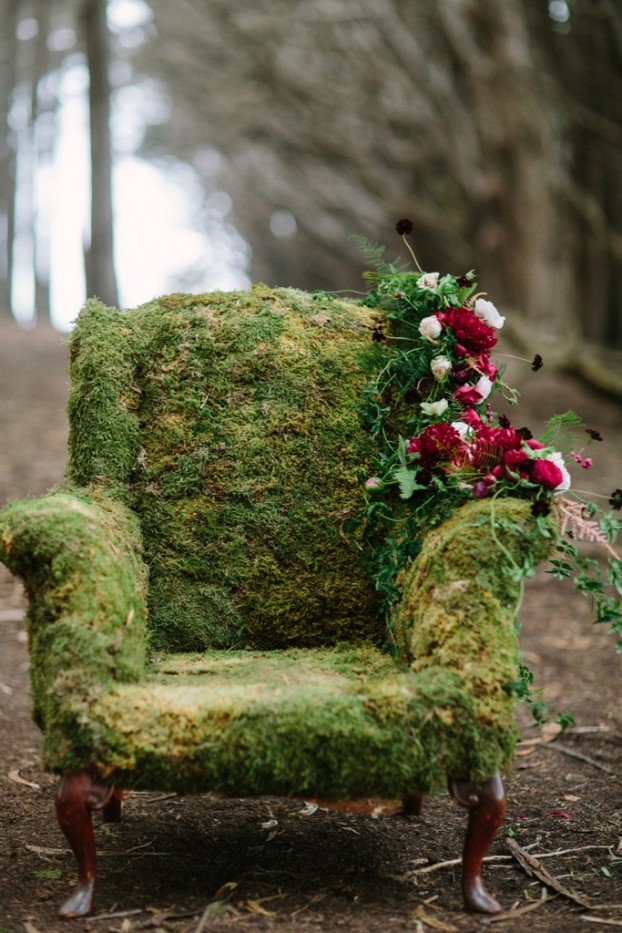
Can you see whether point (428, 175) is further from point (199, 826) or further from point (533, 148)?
point (199, 826)

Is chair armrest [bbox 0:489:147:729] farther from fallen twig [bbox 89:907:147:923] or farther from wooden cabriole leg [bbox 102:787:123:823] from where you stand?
wooden cabriole leg [bbox 102:787:123:823]

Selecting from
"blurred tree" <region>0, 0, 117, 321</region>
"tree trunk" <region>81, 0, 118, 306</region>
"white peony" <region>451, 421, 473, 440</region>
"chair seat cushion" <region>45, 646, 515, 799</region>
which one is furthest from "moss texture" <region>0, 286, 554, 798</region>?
"blurred tree" <region>0, 0, 117, 321</region>

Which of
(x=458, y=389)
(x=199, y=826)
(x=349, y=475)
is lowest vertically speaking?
(x=199, y=826)

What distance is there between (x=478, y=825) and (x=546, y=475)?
955 mm

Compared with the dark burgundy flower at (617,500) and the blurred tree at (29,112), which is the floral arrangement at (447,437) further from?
the blurred tree at (29,112)

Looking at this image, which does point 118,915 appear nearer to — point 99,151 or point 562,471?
point 562,471

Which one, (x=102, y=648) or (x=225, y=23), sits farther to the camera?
(x=225, y=23)

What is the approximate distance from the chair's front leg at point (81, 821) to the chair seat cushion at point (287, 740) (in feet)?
0.17

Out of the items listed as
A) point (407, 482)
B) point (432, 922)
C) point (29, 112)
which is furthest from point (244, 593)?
Result: point (29, 112)

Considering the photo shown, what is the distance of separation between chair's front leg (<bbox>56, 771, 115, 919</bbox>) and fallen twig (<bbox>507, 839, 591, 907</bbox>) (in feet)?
4.12

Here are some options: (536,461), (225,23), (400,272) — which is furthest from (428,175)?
(536,461)

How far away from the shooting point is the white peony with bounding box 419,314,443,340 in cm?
325

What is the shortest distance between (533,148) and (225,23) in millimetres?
4402

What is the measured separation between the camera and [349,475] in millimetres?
3445
